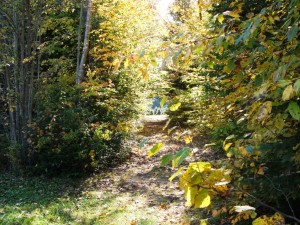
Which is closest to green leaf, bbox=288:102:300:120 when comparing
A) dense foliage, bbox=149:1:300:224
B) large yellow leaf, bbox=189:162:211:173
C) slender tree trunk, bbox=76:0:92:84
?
dense foliage, bbox=149:1:300:224

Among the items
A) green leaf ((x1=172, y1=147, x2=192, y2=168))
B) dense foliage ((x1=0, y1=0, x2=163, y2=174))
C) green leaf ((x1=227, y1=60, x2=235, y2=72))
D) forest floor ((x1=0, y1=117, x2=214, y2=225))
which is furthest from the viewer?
dense foliage ((x1=0, y1=0, x2=163, y2=174))

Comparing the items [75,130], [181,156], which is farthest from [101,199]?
[181,156]

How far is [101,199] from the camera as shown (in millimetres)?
5816

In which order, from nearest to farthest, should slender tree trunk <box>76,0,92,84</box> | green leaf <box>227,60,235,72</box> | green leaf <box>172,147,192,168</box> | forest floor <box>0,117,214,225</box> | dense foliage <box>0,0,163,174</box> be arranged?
green leaf <box>172,147,192,168</box>
green leaf <box>227,60,235,72</box>
forest floor <box>0,117,214,225</box>
dense foliage <box>0,0,163,174</box>
slender tree trunk <box>76,0,92,84</box>

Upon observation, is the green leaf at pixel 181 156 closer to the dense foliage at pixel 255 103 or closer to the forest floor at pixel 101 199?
the dense foliage at pixel 255 103

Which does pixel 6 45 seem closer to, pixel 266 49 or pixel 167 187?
pixel 167 187

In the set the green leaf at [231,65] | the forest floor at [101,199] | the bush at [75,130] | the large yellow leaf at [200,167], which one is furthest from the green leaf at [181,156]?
the bush at [75,130]

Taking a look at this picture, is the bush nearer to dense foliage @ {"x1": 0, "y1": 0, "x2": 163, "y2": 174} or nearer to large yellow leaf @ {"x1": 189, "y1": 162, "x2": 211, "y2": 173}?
dense foliage @ {"x1": 0, "y1": 0, "x2": 163, "y2": 174}

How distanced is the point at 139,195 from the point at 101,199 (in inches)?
28.7

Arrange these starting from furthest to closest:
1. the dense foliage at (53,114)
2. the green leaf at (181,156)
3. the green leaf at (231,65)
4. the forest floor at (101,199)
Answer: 1. the dense foliage at (53,114)
2. the forest floor at (101,199)
3. the green leaf at (231,65)
4. the green leaf at (181,156)

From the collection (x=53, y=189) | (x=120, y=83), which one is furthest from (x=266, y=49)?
(x=120, y=83)

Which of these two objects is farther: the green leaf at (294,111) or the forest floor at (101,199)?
the forest floor at (101,199)

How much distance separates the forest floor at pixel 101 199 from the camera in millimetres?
4695

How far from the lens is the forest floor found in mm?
4695
